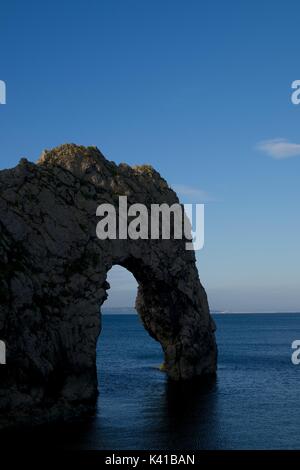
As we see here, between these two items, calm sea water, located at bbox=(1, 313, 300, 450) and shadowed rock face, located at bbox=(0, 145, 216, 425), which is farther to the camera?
shadowed rock face, located at bbox=(0, 145, 216, 425)

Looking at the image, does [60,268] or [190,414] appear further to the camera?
[60,268]

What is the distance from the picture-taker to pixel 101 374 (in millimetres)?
92875

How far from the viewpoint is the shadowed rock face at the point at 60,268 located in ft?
186

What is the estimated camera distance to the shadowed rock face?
56656mm

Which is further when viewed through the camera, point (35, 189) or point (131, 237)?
point (131, 237)

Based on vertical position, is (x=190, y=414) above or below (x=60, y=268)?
below

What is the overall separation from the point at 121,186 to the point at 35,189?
1410cm

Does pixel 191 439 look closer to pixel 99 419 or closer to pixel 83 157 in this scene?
pixel 99 419

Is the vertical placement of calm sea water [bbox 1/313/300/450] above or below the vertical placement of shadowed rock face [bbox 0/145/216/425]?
below

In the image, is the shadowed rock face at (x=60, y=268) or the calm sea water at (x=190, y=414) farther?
the shadowed rock face at (x=60, y=268)

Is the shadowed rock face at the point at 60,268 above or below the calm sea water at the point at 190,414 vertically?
above

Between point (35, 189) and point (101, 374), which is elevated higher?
point (35, 189)

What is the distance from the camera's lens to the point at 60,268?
63.8m
